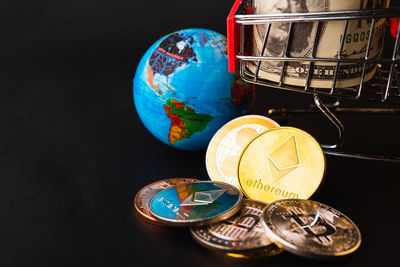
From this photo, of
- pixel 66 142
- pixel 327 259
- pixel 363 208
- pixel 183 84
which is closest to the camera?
pixel 327 259

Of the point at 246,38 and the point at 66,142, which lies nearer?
the point at 246,38

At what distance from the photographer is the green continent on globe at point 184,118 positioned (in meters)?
1.85

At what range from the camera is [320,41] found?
56.6 inches

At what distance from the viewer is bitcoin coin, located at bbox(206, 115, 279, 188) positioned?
5.80ft

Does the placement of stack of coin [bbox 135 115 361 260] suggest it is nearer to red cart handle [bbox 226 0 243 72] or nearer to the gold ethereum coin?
the gold ethereum coin

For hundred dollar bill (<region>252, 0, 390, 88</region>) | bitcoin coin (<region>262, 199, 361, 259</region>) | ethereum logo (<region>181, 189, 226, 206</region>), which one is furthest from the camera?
ethereum logo (<region>181, 189, 226, 206</region>)

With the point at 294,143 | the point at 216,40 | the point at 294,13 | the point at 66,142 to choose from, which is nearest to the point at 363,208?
the point at 294,143

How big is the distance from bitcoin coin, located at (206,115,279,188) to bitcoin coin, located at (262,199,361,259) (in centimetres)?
33

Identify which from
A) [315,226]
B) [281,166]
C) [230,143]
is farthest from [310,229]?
[230,143]

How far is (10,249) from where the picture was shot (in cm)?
148


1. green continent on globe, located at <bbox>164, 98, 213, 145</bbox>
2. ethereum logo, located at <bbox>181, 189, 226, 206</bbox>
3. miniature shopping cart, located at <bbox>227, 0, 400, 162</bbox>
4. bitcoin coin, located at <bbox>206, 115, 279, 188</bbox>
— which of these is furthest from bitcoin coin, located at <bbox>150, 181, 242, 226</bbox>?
miniature shopping cart, located at <bbox>227, 0, 400, 162</bbox>

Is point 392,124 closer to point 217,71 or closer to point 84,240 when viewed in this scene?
Result: point 217,71

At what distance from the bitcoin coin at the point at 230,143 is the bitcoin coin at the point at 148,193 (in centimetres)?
11

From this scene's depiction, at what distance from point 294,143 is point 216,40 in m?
0.56
